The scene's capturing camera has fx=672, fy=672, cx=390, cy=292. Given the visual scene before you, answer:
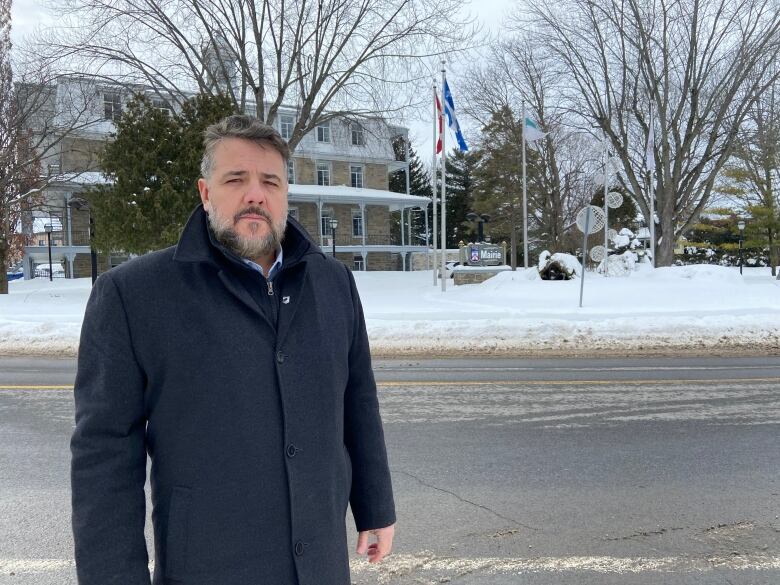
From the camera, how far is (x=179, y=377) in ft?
6.15

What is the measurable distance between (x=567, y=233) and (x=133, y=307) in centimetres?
4092

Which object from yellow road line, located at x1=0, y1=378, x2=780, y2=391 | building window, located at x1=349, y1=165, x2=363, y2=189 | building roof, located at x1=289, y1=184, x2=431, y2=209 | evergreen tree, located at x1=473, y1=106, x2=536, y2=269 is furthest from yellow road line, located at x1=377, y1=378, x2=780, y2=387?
building window, located at x1=349, y1=165, x2=363, y2=189

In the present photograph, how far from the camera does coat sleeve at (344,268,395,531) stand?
2354mm

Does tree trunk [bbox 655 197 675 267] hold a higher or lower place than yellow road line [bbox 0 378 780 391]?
higher

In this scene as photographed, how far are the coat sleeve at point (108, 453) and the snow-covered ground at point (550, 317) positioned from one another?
10457 mm

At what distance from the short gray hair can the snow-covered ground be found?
10281 millimetres

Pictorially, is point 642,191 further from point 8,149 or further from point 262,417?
point 262,417

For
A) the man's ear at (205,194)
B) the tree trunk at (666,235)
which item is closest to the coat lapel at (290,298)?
the man's ear at (205,194)

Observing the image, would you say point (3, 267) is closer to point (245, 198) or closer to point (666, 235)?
point (666, 235)

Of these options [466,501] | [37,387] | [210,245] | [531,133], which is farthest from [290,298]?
[531,133]

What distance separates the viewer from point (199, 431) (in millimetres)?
1886

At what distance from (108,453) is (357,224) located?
41582 mm

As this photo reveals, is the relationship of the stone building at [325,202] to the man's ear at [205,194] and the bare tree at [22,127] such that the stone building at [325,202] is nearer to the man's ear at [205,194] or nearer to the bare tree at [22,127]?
the bare tree at [22,127]

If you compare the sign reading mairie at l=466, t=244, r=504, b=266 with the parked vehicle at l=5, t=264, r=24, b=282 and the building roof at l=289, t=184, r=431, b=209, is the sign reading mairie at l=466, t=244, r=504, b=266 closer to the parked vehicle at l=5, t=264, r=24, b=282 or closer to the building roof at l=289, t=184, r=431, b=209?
the building roof at l=289, t=184, r=431, b=209
